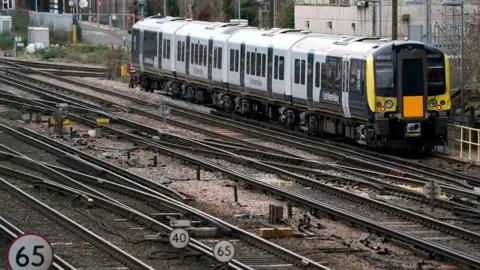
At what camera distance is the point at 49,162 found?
27.3 meters

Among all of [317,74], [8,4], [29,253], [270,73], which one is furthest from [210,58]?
[8,4]

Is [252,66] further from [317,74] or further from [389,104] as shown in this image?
[389,104]

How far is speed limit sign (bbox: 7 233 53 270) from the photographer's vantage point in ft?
38.2

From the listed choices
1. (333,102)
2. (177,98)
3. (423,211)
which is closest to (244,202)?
(423,211)

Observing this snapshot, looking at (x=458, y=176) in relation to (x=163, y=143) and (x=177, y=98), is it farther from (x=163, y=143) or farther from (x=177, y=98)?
(x=177, y=98)

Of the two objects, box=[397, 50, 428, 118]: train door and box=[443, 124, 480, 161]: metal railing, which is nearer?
box=[397, 50, 428, 118]: train door

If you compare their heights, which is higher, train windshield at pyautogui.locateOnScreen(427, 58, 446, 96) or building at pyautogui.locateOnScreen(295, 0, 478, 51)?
building at pyautogui.locateOnScreen(295, 0, 478, 51)

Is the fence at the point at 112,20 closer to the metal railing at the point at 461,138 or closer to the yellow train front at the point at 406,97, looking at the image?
the metal railing at the point at 461,138

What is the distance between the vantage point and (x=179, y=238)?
1619 cm

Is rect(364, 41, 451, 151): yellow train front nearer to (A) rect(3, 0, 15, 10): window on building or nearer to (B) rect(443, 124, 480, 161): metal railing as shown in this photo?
(B) rect(443, 124, 480, 161): metal railing

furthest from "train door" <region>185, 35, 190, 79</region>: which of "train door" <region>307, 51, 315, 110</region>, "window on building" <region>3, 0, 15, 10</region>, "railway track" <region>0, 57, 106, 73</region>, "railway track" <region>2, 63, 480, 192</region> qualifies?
"window on building" <region>3, 0, 15, 10</region>

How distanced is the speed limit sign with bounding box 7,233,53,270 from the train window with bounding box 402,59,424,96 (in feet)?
56.4

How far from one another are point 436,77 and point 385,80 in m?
1.51

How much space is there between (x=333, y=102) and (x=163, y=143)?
460 centimetres
